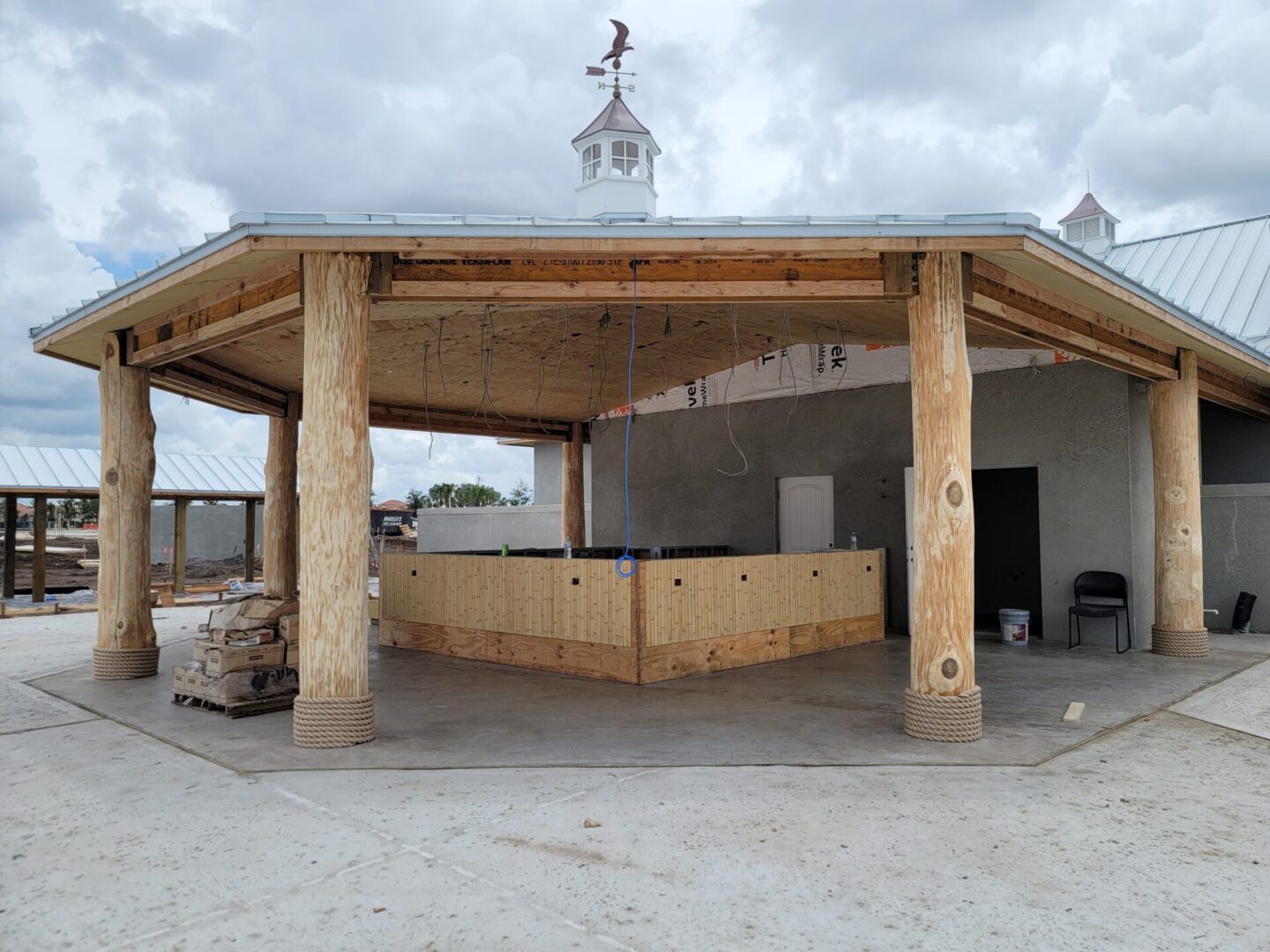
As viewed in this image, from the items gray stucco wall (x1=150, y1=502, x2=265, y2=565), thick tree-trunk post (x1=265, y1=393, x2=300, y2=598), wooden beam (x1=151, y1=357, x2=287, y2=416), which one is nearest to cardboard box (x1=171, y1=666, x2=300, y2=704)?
wooden beam (x1=151, y1=357, x2=287, y2=416)

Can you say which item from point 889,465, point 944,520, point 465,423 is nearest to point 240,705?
A: point 944,520

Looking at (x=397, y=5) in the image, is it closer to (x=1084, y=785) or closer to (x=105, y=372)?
(x=105, y=372)

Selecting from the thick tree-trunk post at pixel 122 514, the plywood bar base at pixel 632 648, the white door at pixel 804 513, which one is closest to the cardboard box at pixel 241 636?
Answer: the thick tree-trunk post at pixel 122 514

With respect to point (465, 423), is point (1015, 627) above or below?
below

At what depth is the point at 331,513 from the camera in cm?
510

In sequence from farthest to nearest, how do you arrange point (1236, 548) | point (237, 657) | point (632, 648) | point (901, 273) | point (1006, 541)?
1. point (1006, 541)
2. point (1236, 548)
3. point (632, 648)
4. point (237, 657)
5. point (901, 273)

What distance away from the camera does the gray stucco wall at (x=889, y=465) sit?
905cm

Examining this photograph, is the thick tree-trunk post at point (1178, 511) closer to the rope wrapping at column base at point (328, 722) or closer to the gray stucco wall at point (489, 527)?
the rope wrapping at column base at point (328, 722)

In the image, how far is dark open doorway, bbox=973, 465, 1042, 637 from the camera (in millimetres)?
12922

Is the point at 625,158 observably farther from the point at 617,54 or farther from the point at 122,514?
the point at 122,514

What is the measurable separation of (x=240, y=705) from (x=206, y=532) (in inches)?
699

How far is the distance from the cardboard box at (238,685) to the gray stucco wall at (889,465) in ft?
23.0

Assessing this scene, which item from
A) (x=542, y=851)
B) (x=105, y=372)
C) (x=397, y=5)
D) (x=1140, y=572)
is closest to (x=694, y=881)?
(x=542, y=851)

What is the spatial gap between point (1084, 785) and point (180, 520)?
15895mm
